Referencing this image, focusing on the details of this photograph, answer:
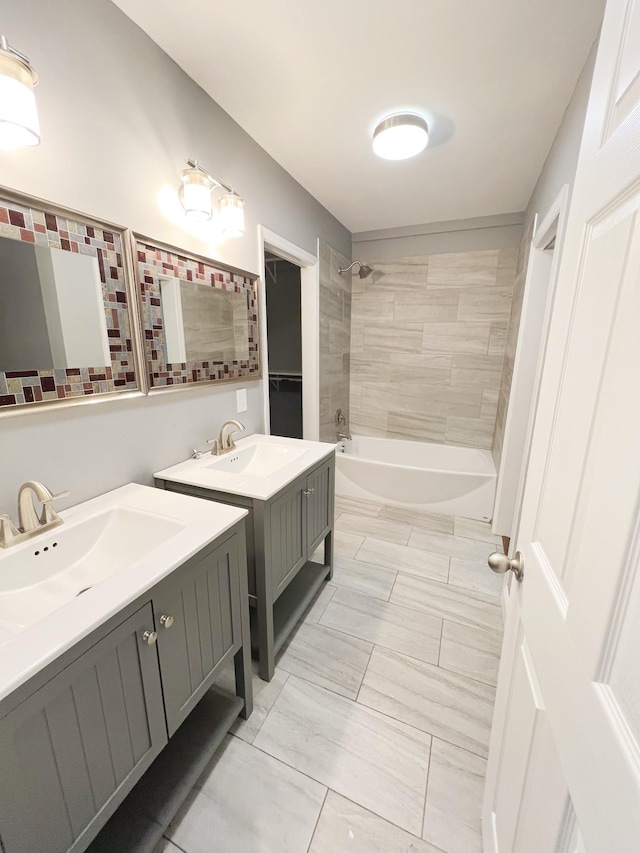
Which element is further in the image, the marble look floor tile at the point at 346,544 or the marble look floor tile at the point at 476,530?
the marble look floor tile at the point at 476,530

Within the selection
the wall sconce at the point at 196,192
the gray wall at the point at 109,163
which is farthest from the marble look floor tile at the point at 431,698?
the wall sconce at the point at 196,192

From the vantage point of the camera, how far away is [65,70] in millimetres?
1088

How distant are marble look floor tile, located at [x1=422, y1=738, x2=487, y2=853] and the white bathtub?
1.87 metres

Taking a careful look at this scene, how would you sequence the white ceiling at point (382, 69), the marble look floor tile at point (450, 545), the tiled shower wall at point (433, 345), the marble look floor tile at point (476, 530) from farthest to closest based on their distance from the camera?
1. the tiled shower wall at point (433, 345)
2. the marble look floor tile at point (476, 530)
3. the marble look floor tile at point (450, 545)
4. the white ceiling at point (382, 69)

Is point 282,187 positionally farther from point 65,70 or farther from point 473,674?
Answer: point 473,674

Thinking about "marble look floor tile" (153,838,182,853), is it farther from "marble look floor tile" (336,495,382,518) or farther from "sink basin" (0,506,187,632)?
"marble look floor tile" (336,495,382,518)

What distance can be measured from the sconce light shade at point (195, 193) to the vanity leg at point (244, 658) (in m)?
1.37

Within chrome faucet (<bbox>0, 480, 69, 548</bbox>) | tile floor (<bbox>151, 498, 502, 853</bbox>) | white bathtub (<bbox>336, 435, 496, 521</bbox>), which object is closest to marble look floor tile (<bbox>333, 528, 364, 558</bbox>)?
tile floor (<bbox>151, 498, 502, 853</bbox>)

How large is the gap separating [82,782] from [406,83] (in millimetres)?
2605

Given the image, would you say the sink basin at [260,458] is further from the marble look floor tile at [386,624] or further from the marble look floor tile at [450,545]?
the marble look floor tile at [450,545]

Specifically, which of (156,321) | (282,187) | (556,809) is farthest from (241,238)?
(556,809)

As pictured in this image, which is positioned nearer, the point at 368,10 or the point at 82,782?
the point at 82,782

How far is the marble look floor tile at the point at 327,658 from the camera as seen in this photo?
1544 millimetres

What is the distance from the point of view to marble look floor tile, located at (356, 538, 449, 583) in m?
2.28
